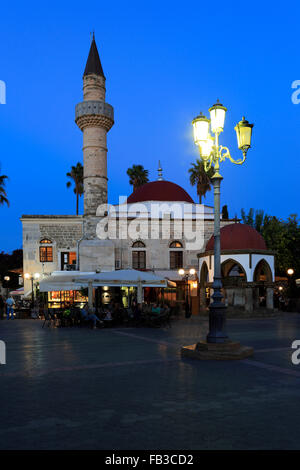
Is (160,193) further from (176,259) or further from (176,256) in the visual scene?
(176,259)

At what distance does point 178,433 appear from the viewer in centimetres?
467

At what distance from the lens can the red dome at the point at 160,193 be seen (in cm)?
3916

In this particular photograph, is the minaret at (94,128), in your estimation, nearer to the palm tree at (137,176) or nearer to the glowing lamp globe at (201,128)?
the glowing lamp globe at (201,128)

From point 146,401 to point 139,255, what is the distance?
28342 mm

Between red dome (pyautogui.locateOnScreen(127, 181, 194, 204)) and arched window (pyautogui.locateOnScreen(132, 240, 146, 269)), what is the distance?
20.3 feet

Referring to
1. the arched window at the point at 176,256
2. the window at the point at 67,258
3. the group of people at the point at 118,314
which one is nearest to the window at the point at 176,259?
the arched window at the point at 176,256

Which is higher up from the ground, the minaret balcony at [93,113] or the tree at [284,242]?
the minaret balcony at [93,113]

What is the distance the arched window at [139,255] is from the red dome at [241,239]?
28.7ft

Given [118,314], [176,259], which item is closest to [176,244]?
[176,259]

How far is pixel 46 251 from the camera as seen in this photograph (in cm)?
3597

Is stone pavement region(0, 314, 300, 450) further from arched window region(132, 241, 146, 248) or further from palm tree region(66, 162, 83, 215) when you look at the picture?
palm tree region(66, 162, 83, 215)

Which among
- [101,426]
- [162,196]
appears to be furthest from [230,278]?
[101,426]

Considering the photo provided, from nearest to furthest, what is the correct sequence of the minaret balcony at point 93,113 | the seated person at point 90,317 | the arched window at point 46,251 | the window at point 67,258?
the seated person at point 90,317 → the minaret balcony at point 93,113 → the arched window at point 46,251 → the window at point 67,258

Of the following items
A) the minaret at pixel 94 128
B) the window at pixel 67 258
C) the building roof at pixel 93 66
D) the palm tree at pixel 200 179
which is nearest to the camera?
the minaret at pixel 94 128
